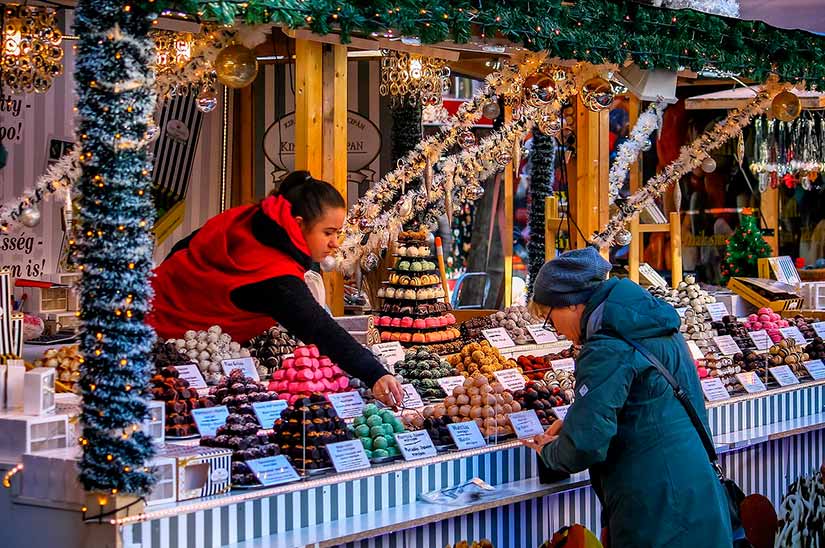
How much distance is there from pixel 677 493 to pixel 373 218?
4.01 metres

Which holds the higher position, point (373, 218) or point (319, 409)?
point (373, 218)

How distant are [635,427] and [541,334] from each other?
362cm

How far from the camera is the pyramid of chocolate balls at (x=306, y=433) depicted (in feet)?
13.0

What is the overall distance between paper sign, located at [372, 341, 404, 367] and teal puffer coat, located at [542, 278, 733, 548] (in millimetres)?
2165

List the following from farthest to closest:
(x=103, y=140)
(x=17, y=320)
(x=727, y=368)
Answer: (x=727, y=368), (x=17, y=320), (x=103, y=140)

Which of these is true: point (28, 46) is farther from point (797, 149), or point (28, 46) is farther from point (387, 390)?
point (797, 149)

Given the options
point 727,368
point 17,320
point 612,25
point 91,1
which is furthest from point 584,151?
point 91,1

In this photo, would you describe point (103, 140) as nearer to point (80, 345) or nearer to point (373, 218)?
point (80, 345)

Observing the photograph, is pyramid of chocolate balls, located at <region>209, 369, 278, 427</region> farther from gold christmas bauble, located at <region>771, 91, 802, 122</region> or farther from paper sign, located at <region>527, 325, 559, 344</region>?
gold christmas bauble, located at <region>771, 91, 802, 122</region>

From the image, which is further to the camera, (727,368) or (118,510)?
(727,368)

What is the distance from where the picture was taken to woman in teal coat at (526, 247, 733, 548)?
3600 millimetres

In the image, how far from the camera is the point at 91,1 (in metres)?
3.29

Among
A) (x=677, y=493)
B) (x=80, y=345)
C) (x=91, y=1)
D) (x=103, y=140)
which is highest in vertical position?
(x=91, y=1)

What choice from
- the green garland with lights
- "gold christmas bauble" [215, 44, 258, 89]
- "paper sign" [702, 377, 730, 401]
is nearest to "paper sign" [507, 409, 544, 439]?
"paper sign" [702, 377, 730, 401]
